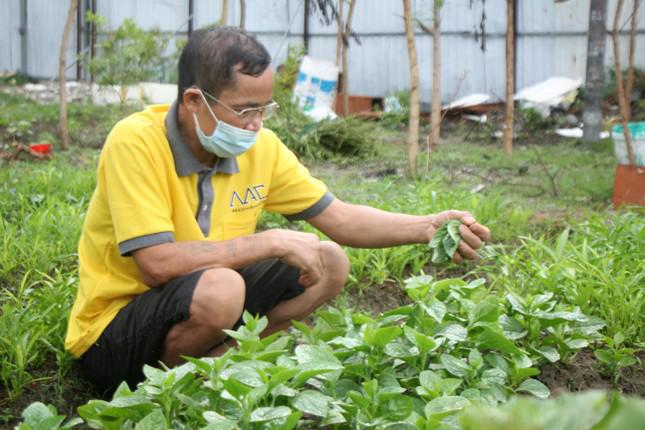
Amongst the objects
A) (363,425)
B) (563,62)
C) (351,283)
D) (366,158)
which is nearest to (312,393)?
(363,425)

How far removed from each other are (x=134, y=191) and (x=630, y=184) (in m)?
4.06

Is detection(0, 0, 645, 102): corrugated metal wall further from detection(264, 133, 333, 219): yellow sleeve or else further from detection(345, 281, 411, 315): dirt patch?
detection(264, 133, 333, 219): yellow sleeve

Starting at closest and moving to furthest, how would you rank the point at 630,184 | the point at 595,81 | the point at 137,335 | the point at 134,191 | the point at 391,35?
the point at 134,191 → the point at 137,335 → the point at 630,184 → the point at 595,81 → the point at 391,35

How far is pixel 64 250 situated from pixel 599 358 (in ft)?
8.19

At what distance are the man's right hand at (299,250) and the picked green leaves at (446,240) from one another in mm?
378

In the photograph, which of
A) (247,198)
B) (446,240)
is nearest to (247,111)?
(247,198)

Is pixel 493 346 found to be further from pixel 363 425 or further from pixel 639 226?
pixel 639 226

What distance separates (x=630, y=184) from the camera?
19.2 ft

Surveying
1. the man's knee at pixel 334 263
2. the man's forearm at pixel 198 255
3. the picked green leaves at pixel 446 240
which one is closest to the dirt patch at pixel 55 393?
the man's forearm at pixel 198 255

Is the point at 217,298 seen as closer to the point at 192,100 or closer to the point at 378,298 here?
the point at 192,100

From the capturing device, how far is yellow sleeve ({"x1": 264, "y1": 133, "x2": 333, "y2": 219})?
3184 mm

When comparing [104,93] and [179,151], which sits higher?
[104,93]

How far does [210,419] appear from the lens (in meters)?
1.81

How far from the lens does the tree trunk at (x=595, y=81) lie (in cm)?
1009
